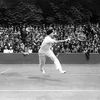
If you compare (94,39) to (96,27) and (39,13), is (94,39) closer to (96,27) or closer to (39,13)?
(96,27)

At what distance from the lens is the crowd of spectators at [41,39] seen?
23781 millimetres

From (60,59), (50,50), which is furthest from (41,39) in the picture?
(50,50)

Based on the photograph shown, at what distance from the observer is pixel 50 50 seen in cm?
1539

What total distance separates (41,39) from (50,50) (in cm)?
912

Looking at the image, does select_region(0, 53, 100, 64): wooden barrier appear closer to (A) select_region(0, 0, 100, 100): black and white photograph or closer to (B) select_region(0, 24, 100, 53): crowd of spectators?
(A) select_region(0, 0, 100, 100): black and white photograph

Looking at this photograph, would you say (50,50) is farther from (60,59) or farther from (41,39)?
(41,39)

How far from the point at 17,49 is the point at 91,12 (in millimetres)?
9578

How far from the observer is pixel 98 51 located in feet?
78.0

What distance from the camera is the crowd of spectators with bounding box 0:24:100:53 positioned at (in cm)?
2378

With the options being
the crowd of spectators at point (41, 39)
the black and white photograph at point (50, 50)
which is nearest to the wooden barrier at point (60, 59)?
the black and white photograph at point (50, 50)

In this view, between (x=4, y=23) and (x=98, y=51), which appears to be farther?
(x=4, y=23)

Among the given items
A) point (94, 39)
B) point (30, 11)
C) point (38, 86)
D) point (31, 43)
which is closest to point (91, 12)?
point (30, 11)

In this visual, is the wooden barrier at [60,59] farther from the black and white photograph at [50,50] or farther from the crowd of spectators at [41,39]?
the crowd of spectators at [41,39]

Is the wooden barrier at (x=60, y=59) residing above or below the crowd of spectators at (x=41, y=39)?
below
